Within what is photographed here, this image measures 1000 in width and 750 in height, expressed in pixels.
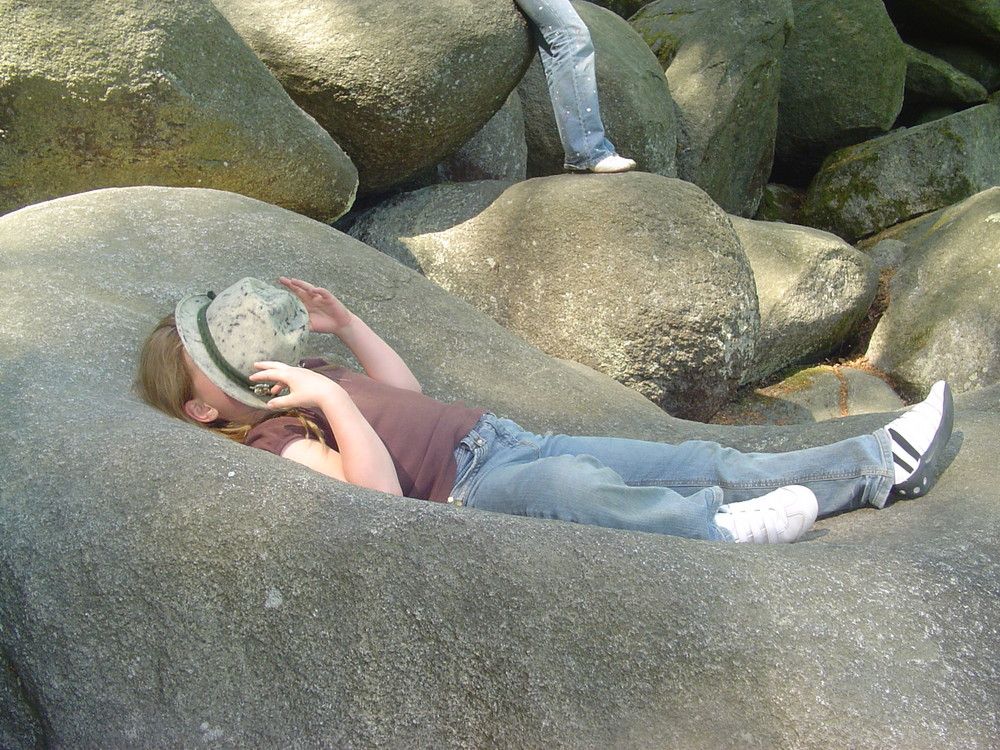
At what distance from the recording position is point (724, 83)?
464 cm

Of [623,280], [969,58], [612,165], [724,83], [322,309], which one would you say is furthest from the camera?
[969,58]

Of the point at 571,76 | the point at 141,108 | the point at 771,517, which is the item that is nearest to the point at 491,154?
the point at 571,76

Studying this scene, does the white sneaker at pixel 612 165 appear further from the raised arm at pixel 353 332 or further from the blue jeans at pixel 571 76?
the raised arm at pixel 353 332

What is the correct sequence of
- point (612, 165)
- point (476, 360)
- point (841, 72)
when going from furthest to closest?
1. point (841, 72)
2. point (612, 165)
3. point (476, 360)

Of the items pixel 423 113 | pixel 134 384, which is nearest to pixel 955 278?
pixel 423 113

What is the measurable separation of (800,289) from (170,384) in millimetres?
2722

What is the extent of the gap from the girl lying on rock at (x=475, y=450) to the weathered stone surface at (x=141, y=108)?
1.06 m

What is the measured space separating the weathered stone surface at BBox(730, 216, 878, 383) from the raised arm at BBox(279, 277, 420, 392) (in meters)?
2.02

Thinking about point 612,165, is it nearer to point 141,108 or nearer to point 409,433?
point 141,108

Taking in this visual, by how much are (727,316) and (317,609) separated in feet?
6.49

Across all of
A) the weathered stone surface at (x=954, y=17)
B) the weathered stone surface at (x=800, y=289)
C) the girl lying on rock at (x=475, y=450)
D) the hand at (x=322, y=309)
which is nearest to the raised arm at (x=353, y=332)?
the hand at (x=322, y=309)

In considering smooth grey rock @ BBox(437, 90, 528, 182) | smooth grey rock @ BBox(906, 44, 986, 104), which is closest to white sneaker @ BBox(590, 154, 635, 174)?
smooth grey rock @ BBox(437, 90, 528, 182)

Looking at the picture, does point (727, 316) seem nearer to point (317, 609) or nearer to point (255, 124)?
point (255, 124)

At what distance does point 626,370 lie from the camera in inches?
111
